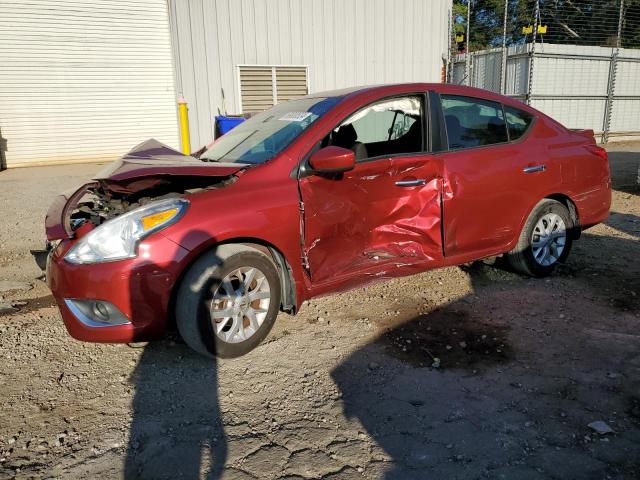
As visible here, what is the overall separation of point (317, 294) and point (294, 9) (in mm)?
10639

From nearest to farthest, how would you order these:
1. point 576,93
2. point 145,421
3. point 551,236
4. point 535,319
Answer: point 145,421, point 535,319, point 551,236, point 576,93

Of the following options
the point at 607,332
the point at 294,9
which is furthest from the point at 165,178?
the point at 294,9

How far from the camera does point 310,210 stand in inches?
130

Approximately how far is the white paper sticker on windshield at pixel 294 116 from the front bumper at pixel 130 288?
137cm

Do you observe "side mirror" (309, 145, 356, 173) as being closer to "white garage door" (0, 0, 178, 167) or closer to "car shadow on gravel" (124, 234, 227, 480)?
"car shadow on gravel" (124, 234, 227, 480)

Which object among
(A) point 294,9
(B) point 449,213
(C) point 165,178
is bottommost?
(B) point 449,213

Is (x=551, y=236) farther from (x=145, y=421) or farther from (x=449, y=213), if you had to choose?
(x=145, y=421)

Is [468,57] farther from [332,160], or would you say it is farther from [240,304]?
[240,304]

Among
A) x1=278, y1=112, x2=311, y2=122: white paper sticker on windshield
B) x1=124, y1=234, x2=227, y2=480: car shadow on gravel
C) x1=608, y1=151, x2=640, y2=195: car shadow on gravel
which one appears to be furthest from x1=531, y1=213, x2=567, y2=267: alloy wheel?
x1=608, y1=151, x2=640, y2=195: car shadow on gravel

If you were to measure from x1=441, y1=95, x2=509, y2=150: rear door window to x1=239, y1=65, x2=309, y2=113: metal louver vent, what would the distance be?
339 inches

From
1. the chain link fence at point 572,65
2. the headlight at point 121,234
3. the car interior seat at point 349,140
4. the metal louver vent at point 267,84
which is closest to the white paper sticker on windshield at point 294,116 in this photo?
the car interior seat at point 349,140

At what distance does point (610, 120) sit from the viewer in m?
16.2

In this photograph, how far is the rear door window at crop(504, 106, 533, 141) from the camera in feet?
14.0

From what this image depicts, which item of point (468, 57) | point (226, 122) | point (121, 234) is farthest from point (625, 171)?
point (121, 234)
